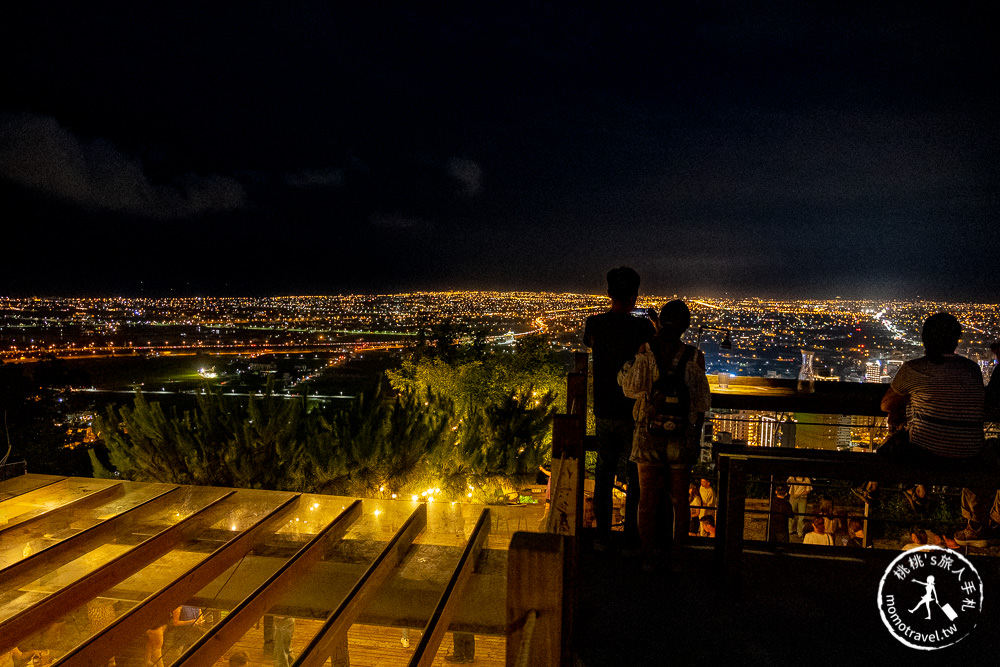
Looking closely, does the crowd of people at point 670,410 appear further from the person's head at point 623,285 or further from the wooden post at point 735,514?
the wooden post at point 735,514

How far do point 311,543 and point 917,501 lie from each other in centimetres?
518

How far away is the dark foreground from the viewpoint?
2.40 m

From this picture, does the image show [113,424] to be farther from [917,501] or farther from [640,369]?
[917,501]

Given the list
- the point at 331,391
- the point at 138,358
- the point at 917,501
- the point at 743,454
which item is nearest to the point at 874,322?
the point at 331,391

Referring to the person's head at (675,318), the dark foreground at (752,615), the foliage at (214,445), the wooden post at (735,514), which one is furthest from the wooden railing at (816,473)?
the foliage at (214,445)

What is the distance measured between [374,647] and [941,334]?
4.76 m

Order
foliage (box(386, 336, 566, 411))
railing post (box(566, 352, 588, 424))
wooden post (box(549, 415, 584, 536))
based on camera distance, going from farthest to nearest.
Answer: foliage (box(386, 336, 566, 411))
railing post (box(566, 352, 588, 424))
wooden post (box(549, 415, 584, 536))

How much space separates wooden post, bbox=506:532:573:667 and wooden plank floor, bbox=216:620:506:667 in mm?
2532

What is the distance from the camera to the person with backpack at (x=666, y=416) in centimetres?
288

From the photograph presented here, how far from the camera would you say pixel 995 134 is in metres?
18.9

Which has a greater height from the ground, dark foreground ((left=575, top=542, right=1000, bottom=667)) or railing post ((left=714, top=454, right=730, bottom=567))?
railing post ((left=714, top=454, right=730, bottom=567))

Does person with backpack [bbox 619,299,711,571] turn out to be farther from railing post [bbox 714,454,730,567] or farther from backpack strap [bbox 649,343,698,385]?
railing post [bbox 714,454,730,567]

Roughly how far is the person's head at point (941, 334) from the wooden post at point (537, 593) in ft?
8.52

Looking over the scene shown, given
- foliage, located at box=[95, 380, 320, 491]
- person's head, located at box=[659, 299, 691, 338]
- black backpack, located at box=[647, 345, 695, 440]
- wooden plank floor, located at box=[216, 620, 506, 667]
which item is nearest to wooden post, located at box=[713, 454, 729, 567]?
black backpack, located at box=[647, 345, 695, 440]
